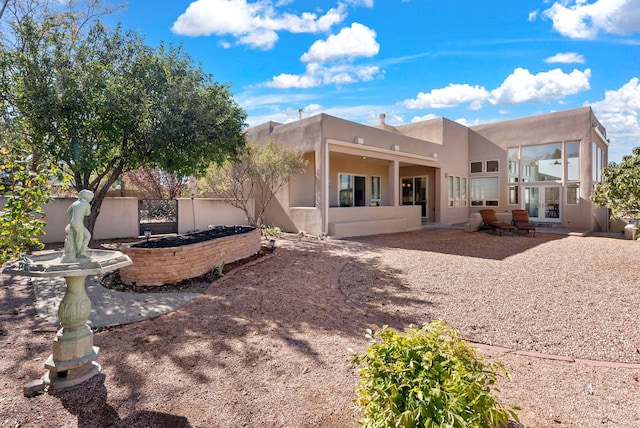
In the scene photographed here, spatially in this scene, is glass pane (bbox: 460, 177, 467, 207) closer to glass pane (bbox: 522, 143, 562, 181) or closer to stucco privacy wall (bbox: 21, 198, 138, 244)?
glass pane (bbox: 522, 143, 562, 181)

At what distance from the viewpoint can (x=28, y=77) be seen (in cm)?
684

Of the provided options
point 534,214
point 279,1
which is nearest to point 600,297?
point 279,1

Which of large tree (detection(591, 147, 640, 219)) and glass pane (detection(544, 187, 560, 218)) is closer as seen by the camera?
large tree (detection(591, 147, 640, 219))

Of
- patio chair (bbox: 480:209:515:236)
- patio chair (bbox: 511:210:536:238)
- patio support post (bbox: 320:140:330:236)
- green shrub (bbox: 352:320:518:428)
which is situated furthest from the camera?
patio chair (bbox: 480:209:515:236)

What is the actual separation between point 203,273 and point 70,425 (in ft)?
14.3

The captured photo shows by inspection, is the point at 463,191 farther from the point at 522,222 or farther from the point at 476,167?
the point at 522,222

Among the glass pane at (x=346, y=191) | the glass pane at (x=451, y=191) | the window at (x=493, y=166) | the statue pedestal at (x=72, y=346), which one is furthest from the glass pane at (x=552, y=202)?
the statue pedestal at (x=72, y=346)

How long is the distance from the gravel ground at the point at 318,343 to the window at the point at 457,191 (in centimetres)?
1052

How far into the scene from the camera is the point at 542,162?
16719 mm

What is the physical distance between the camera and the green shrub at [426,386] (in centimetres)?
169

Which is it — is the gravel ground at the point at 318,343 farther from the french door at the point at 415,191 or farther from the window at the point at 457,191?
the french door at the point at 415,191

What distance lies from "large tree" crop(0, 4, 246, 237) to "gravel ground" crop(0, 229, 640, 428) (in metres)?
3.40

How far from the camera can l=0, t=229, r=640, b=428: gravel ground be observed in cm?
248

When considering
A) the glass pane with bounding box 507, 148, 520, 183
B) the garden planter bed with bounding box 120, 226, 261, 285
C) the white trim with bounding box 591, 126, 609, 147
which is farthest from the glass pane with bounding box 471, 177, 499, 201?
the garden planter bed with bounding box 120, 226, 261, 285
